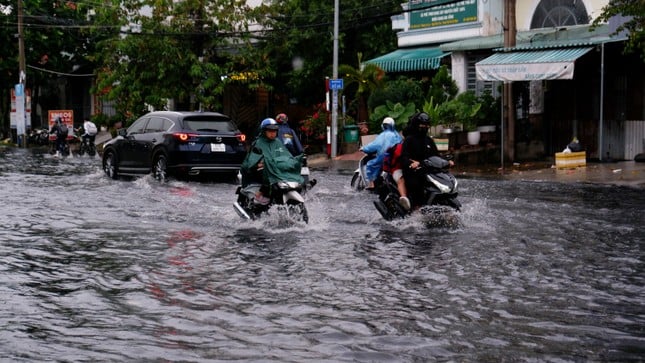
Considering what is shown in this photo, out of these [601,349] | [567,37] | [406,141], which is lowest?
[601,349]

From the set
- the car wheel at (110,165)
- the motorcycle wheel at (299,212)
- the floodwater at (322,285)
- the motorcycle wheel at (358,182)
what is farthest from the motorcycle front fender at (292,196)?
the car wheel at (110,165)

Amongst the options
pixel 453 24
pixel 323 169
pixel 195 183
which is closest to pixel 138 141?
pixel 195 183

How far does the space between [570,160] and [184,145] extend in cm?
994

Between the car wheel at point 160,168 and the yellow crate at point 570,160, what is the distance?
32.7 feet

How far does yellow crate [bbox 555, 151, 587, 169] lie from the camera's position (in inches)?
1001

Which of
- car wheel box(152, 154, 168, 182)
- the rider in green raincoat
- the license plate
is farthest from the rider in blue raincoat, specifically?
car wheel box(152, 154, 168, 182)

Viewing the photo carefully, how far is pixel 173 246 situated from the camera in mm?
12125

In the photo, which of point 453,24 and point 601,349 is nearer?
point 601,349

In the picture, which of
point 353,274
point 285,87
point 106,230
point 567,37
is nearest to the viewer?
point 353,274

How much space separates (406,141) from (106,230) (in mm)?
4274

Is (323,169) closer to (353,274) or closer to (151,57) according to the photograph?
(151,57)

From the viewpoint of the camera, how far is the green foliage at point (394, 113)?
31.4 metres

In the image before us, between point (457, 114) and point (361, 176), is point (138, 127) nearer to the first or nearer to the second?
point (361, 176)

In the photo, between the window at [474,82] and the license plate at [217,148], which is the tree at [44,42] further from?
the license plate at [217,148]
